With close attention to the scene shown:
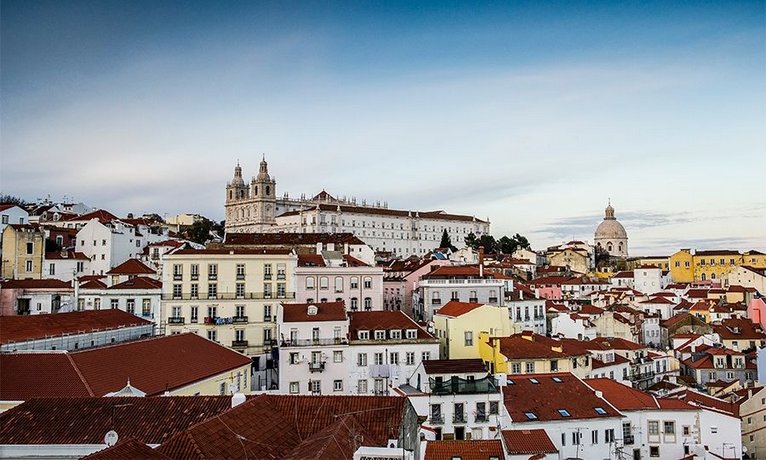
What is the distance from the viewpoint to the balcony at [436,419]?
27219 mm

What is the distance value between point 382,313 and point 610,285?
7012cm

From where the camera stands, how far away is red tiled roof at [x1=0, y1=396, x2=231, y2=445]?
14414 millimetres

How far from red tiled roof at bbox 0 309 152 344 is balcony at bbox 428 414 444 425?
1606 cm

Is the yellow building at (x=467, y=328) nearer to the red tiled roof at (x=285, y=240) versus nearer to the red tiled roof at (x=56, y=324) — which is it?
the red tiled roof at (x=56, y=324)

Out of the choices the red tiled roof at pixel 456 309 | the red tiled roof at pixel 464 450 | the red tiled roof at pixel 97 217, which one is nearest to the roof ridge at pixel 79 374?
the red tiled roof at pixel 464 450

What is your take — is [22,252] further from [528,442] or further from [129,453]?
[129,453]

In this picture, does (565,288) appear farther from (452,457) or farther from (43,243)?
(452,457)

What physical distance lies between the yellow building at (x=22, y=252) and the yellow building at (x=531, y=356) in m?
37.8

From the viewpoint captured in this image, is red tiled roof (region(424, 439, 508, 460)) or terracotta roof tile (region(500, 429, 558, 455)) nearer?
red tiled roof (region(424, 439, 508, 460))

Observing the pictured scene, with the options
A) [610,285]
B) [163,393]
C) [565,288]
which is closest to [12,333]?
[163,393]

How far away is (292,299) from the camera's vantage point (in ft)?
139

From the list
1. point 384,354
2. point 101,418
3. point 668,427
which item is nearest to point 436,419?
point 384,354

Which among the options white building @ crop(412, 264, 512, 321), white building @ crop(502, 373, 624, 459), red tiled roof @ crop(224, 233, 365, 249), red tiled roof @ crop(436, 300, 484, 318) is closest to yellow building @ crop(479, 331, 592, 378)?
red tiled roof @ crop(436, 300, 484, 318)

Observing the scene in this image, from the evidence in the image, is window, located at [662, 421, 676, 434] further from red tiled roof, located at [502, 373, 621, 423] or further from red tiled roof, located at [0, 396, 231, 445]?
red tiled roof, located at [0, 396, 231, 445]
